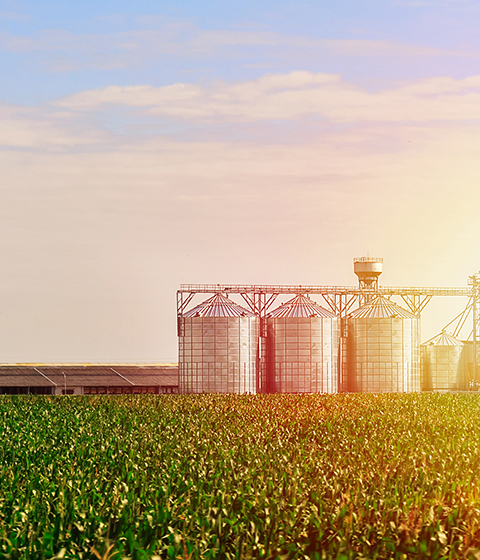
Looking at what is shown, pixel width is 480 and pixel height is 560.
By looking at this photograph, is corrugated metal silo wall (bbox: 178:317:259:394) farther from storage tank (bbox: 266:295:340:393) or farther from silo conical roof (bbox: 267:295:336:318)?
silo conical roof (bbox: 267:295:336:318)

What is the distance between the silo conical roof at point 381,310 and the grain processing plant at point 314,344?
0.10 m

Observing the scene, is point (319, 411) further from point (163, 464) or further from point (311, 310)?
point (311, 310)

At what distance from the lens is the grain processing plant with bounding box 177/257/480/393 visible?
7938cm

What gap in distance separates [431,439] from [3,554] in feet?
88.6

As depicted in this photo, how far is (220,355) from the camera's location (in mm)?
79250

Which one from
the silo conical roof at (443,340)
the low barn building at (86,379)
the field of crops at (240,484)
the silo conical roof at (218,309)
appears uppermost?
the silo conical roof at (218,309)

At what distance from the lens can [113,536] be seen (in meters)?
18.8

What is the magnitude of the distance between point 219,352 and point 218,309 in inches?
168

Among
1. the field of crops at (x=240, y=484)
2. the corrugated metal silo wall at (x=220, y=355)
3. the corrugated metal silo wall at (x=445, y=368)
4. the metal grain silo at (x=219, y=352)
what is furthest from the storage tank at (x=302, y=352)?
the field of crops at (x=240, y=484)

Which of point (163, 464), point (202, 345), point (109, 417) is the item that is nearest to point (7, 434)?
point (109, 417)

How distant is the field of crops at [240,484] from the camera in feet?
58.7

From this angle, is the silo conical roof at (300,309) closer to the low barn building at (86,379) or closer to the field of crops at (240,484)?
the low barn building at (86,379)

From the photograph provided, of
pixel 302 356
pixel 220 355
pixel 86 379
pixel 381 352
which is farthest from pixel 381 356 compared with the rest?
pixel 86 379

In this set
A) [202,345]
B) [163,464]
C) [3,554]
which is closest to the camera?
[3,554]
